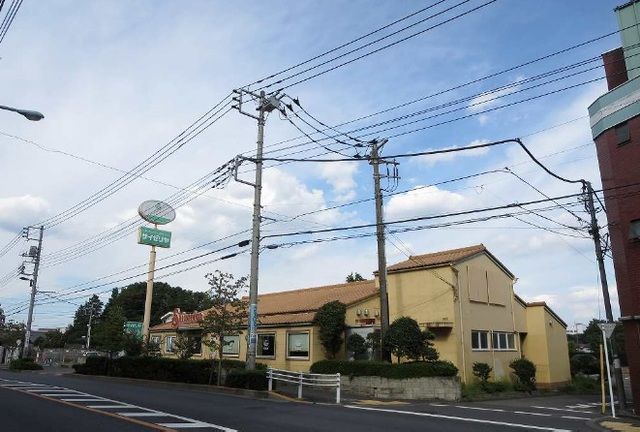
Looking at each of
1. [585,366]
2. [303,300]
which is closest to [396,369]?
[303,300]

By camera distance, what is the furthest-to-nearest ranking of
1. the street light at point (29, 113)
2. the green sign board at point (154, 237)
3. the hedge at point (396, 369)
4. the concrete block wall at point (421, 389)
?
1. the green sign board at point (154, 237)
2. the hedge at point (396, 369)
3. the concrete block wall at point (421, 389)
4. the street light at point (29, 113)

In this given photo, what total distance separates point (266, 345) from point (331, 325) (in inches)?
227

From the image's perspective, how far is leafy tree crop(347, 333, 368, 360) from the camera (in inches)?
1049

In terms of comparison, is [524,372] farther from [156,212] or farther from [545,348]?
[156,212]

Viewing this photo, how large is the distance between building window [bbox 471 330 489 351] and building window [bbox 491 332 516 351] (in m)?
0.67

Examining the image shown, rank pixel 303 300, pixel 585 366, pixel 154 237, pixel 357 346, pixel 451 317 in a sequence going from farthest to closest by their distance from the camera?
pixel 154 237
pixel 585 366
pixel 303 300
pixel 357 346
pixel 451 317

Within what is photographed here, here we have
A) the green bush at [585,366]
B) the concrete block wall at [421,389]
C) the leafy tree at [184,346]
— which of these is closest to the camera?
the concrete block wall at [421,389]

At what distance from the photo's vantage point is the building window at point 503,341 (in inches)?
1114

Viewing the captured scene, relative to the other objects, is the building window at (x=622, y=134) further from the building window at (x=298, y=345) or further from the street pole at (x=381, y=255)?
the building window at (x=298, y=345)

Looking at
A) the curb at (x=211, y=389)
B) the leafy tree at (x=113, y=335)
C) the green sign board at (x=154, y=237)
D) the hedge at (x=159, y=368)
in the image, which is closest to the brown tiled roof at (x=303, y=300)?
the hedge at (x=159, y=368)

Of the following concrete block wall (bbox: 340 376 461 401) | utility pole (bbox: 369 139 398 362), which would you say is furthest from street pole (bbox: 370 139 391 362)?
concrete block wall (bbox: 340 376 461 401)

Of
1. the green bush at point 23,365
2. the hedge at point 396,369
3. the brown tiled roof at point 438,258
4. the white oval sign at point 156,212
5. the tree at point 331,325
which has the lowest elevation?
the green bush at point 23,365

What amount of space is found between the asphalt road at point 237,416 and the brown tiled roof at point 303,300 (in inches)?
413

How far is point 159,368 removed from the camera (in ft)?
89.8
